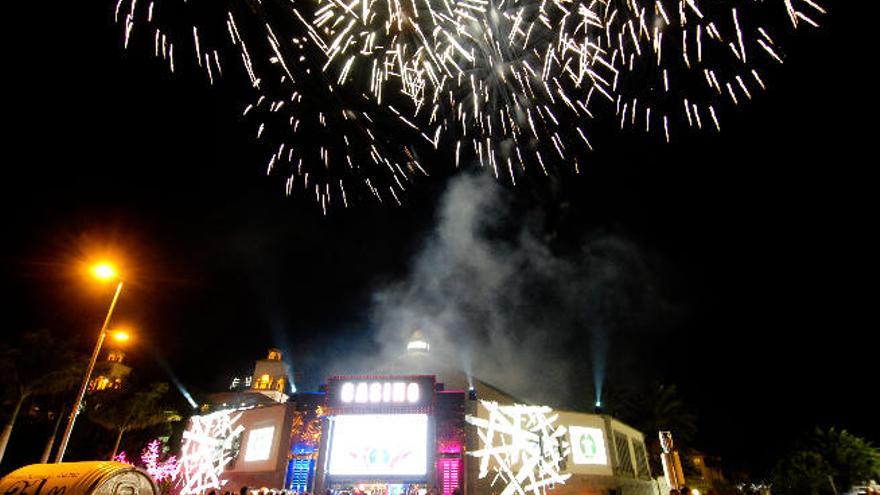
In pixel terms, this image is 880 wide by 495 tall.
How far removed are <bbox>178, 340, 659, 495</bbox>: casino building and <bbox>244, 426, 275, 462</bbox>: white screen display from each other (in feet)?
0.21

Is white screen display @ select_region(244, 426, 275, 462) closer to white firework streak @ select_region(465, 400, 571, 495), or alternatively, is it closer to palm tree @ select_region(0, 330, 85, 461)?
white firework streak @ select_region(465, 400, 571, 495)

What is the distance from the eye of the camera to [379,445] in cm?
2538

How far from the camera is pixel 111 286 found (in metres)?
13.2

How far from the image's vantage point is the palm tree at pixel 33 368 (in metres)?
27.7

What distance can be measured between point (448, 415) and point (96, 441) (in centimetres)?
3802

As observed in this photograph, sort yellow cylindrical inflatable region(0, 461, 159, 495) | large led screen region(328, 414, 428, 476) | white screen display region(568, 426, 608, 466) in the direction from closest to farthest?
yellow cylindrical inflatable region(0, 461, 159, 495) < large led screen region(328, 414, 428, 476) < white screen display region(568, 426, 608, 466)

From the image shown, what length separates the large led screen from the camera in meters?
24.8

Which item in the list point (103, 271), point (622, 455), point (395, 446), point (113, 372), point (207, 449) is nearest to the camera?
point (103, 271)

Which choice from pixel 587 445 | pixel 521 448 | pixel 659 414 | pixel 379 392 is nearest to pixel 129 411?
pixel 379 392

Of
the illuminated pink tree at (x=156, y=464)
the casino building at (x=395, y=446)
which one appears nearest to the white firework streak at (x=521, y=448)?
the casino building at (x=395, y=446)

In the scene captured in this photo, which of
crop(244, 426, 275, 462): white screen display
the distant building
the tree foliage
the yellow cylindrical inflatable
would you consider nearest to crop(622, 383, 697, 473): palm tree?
the tree foliage

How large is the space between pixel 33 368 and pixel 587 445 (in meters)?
37.4

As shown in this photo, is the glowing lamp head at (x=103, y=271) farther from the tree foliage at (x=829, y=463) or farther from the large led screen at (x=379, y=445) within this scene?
the tree foliage at (x=829, y=463)

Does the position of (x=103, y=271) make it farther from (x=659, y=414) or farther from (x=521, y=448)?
(x=659, y=414)
